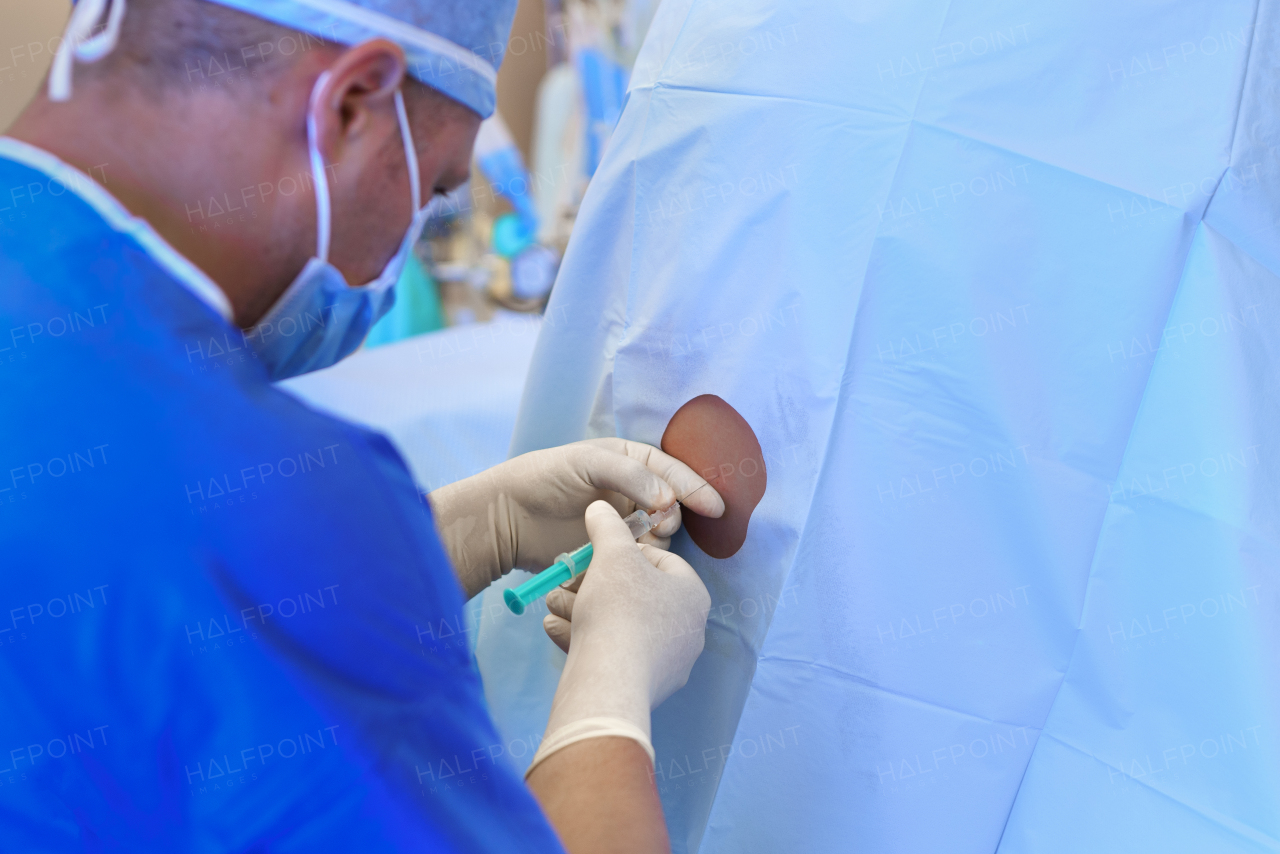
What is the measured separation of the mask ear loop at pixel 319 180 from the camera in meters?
0.56

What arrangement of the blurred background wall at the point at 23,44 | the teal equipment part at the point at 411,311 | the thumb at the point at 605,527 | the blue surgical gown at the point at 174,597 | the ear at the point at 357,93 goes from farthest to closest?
the teal equipment part at the point at 411,311 < the blurred background wall at the point at 23,44 < the thumb at the point at 605,527 < the ear at the point at 357,93 < the blue surgical gown at the point at 174,597

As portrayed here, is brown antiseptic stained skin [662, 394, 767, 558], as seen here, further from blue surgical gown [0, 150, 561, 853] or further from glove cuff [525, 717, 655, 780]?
blue surgical gown [0, 150, 561, 853]

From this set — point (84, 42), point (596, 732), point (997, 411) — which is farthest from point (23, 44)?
point (997, 411)

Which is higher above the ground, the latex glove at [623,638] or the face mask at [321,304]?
the face mask at [321,304]

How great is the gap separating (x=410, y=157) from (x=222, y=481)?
285mm

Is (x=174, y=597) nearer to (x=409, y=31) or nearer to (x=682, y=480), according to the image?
(x=409, y=31)

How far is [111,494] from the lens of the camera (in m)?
0.47

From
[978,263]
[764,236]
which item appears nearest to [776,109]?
[764,236]

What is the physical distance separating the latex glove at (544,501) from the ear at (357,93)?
41 cm

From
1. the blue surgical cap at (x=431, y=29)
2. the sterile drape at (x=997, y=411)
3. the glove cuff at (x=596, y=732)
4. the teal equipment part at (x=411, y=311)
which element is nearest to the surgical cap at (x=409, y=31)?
the blue surgical cap at (x=431, y=29)

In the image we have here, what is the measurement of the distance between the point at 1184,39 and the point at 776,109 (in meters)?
0.34

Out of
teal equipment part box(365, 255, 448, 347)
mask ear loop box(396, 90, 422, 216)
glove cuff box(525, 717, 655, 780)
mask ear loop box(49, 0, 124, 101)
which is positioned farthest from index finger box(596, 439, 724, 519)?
teal equipment part box(365, 255, 448, 347)

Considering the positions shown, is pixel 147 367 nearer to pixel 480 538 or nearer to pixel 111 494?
pixel 111 494

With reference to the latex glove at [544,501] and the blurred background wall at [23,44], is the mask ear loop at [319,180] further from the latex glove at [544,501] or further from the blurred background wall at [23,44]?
the blurred background wall at [23,44]
